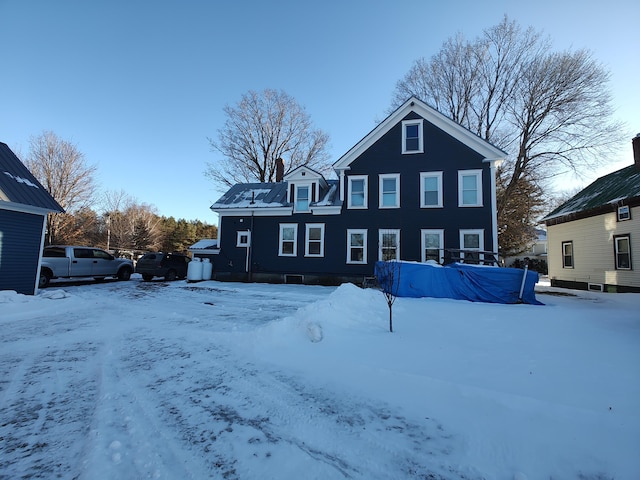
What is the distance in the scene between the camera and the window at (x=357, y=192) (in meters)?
15.4

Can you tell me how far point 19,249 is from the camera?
31.8 feet

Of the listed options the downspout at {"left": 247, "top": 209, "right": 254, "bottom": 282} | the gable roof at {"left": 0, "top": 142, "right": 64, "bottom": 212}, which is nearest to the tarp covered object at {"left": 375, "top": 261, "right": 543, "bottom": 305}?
the downspout at {"left": 247, "top": 209, "right": 254, "bottom": 282}

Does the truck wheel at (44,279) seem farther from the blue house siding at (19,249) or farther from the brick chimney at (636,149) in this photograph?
the brick chimney at (636,149)

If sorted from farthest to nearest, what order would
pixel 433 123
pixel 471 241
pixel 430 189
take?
pixel 433 123
pixel 430 189
pixel 471 241

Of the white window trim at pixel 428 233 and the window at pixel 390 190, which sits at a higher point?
the window at pixel 390 190

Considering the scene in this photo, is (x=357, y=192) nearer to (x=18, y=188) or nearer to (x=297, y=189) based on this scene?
(x=297, y=189)

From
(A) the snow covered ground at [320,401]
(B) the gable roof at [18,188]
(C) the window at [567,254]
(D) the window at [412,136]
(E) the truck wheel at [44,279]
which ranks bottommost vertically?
(A) the snow covered ground at [320,401]

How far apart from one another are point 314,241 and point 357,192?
3542mm

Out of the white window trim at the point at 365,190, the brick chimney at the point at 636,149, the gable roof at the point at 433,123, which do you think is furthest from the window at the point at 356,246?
the brick chimney at the point at 636,149

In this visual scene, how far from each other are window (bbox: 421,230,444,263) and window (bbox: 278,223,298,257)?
6735 mm

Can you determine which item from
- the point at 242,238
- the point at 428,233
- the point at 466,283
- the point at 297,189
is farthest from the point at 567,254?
the point at 242,238

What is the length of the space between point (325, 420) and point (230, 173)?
28.5m

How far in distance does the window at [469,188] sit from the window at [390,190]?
9.69 ft

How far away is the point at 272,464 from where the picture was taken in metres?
2.13
